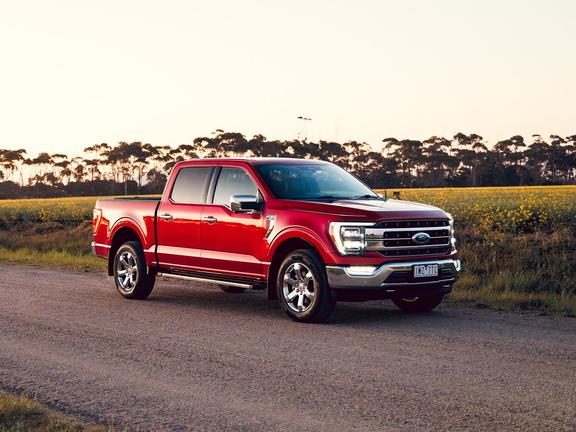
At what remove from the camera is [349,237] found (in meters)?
9.59

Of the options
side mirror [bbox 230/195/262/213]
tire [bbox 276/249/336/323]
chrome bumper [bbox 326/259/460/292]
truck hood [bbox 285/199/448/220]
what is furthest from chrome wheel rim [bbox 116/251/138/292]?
chrome bumper [bbox 326/259/460/292]

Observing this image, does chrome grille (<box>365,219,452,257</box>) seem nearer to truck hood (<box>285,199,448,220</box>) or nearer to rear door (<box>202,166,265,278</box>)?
truck hood (<box>285,199,448,220</box>)

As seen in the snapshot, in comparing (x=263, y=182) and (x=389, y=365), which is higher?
(x=263, y=182)

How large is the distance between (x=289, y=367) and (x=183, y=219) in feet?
14.7

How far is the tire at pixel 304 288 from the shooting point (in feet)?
31.8

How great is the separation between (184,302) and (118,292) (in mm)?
1521

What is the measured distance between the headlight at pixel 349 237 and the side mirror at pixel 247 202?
1202 mm

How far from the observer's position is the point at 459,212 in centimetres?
1833

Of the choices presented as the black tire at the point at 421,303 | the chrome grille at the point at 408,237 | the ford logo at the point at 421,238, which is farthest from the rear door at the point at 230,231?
the black tire at the point at 421,303

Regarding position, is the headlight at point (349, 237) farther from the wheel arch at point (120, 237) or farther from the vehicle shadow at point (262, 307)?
the wheel arch at point (120, 237)

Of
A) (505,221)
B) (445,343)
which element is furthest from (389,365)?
(505,221)

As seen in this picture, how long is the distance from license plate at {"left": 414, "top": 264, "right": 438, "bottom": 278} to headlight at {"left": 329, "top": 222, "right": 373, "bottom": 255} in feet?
2.34

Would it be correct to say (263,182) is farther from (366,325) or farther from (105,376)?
(105,376)

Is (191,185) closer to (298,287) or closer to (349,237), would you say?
(298,287)
